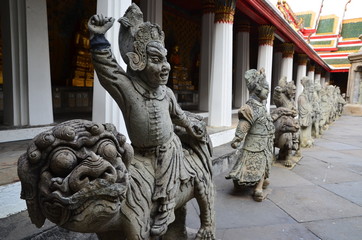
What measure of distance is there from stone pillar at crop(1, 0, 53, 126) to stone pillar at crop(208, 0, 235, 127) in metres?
3.60

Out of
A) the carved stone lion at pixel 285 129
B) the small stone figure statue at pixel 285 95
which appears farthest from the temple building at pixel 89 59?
the small stone figure statue at pixel 285 95

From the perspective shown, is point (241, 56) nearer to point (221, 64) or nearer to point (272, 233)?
point (221, 64)

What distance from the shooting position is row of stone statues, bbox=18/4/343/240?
0.95 metres

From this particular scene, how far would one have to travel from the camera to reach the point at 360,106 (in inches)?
682

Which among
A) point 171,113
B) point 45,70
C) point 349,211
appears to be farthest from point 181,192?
point 45,70

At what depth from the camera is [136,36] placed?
1.39m

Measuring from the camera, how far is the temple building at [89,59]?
411cm

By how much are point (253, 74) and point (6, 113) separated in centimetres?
406

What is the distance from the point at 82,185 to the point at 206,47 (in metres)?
7.72

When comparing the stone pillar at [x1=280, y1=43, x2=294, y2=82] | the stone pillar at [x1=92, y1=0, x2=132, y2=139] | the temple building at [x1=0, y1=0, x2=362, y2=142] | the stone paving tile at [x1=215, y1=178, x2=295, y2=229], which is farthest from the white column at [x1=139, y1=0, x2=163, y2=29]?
the stone pillar at [x1=280, y1=43, x2=294, y2=82]

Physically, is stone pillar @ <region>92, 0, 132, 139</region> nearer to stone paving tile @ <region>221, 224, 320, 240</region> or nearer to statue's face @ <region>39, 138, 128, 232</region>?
Result: stone paving tile @ <region>221, 224, 320, 240</region>

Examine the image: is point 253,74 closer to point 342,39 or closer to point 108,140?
point 108,140

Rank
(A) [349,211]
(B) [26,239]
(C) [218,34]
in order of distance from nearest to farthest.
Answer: (B) [26,239]
(A) [349,211]
(C) [218,34]

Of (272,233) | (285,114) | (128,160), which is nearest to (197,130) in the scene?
(128,160)
